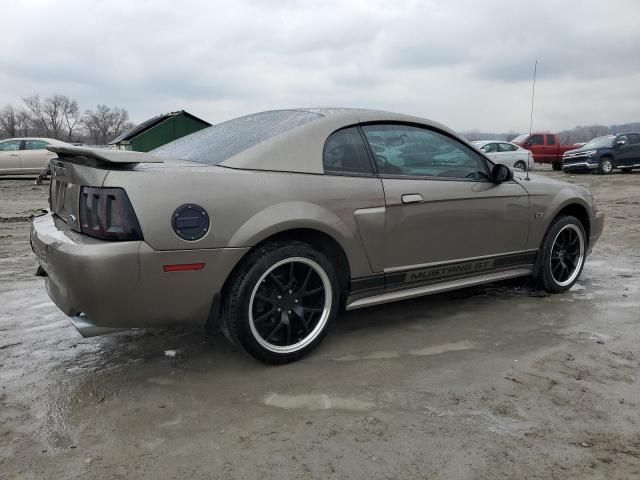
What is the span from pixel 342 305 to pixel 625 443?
1630 millimetres

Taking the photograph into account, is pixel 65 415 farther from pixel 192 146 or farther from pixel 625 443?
pixel 625 443

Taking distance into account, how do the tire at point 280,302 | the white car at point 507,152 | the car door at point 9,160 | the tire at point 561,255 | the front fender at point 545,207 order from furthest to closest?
the white car at point 507,152 → the car door at point 9,160 → the tire at point 561,255 → the front fender at point 545,207 → the tire at point 280,302

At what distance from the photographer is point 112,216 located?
8.17 feet

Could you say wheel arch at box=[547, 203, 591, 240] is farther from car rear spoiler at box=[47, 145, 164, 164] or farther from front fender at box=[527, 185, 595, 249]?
car rear spoiler at box=[47, 145, 164, 164]

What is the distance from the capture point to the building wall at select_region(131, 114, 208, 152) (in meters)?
17.0

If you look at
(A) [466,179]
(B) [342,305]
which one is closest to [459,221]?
(A) [466,179]

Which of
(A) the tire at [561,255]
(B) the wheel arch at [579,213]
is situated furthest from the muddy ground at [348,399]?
(B) the wheel arch at [579,213]

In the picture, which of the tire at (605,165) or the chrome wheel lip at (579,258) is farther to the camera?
the tire at (605,165)

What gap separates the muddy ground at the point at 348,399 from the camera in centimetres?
209

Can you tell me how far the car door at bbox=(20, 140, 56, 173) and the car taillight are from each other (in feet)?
51.8

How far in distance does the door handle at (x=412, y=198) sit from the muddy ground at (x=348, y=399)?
859 mm

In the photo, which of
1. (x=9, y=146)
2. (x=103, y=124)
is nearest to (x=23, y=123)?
(x=103, y=124)

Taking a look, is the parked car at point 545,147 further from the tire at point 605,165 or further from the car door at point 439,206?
the car door at point 439,206

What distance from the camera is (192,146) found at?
11.5 feet
